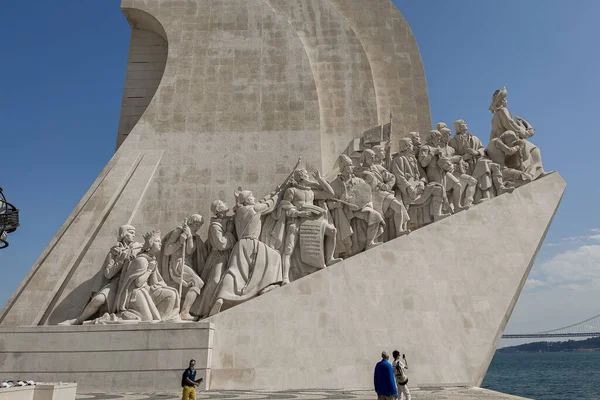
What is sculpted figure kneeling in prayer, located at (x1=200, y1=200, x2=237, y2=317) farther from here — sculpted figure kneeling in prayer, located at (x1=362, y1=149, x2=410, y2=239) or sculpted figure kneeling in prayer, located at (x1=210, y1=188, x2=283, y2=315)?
sculpted figure kneeling in prayer, located at (x1=362, y1=149, x2=410, y2=239)

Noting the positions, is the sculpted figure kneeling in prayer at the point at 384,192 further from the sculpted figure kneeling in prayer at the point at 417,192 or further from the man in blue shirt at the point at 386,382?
the man in blue shirt at the point at 386,382

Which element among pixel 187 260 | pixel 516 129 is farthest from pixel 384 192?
pixel 187 260

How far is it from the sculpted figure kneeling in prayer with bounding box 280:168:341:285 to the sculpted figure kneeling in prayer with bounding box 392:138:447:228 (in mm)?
1393

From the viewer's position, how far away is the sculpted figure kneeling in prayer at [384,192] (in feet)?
28.9

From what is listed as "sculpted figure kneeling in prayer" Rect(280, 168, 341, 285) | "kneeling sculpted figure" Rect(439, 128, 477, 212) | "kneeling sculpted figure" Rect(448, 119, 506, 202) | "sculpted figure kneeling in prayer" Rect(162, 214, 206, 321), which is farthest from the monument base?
"kneeling sculpted figure" Rect(448, 119, 506, 202)

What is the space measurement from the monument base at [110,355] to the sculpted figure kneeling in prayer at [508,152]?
6191 mm

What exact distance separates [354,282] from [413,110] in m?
5.03

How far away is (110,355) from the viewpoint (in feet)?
23.6

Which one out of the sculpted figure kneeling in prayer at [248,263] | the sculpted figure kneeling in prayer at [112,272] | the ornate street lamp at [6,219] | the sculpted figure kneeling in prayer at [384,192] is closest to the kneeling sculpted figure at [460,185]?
the sculpted figure kneeling in prayer at [384,192]

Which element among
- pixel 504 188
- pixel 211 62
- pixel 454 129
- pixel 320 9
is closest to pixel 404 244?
pixel 504 188

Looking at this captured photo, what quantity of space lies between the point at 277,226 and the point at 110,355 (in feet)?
10.2

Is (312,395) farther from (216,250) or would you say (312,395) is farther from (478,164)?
(478,164)

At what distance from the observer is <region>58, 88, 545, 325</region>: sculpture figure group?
7.84m

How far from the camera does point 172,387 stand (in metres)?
7.02
